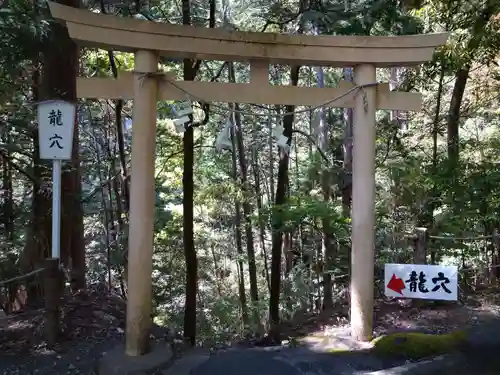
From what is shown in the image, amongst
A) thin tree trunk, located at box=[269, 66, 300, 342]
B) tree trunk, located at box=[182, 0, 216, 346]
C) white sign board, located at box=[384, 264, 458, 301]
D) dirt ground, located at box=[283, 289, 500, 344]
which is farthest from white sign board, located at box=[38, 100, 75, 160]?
thin tree trunk, located at box=[269, 66, 300, 342]

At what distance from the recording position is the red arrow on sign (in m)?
4.20

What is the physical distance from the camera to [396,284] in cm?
422

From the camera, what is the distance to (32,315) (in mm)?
4797

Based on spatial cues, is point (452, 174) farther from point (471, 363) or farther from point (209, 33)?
point (209, 33)

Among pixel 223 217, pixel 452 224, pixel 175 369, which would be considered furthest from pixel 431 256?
pixel 223 217

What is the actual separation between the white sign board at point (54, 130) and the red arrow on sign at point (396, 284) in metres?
3.07

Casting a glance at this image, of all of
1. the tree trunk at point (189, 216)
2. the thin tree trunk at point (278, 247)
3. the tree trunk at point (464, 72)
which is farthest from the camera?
the thin tree trunk at point (278, 247)

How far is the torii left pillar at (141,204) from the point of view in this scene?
3732 mm

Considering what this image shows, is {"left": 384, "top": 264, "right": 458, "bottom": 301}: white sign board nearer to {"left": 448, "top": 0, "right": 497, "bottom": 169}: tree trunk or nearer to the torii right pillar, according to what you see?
the torii right pillar

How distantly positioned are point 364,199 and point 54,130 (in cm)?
272

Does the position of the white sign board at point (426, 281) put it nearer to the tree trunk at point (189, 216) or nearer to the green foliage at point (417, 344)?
the green foliage at point (417, 344)

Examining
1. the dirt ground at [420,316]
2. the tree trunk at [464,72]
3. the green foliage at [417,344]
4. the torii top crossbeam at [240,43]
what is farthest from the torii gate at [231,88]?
the tree trunk at [464,72]

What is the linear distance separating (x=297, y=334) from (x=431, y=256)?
81.9 inches

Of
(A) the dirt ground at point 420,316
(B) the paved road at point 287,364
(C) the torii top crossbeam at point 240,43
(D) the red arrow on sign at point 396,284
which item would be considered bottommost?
(B) the paved road at point 287,364
